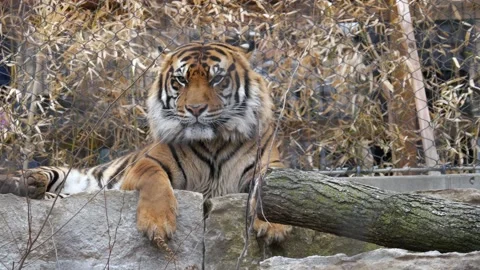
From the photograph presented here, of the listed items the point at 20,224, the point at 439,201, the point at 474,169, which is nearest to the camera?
the point at 439,201

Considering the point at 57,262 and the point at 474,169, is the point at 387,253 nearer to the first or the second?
the point at 57,262

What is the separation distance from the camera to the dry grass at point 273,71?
5.07 m

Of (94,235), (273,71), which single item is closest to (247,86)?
(94,235)

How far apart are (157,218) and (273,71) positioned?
2214mm

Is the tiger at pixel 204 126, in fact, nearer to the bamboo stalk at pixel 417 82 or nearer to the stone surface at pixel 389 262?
the stone surface at pixel 389 262

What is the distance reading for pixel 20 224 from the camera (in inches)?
132

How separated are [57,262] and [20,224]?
0.34 metres

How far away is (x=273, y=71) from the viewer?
535 cm

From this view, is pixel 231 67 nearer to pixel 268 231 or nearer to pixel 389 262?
pixel 268 231

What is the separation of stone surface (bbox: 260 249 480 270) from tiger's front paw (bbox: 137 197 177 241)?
55 centimetres

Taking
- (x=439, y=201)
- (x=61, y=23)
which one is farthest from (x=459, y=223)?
(x=61, y=23)

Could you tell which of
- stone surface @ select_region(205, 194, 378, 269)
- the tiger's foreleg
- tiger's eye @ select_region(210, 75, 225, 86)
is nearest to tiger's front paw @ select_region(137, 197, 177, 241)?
the tiger's foreleg

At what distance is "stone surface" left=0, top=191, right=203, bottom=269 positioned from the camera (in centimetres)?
327

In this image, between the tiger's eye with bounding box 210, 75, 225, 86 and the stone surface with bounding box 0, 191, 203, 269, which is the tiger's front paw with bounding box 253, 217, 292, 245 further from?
the tiger's eye with bounding box 210, 75, 225, 86
